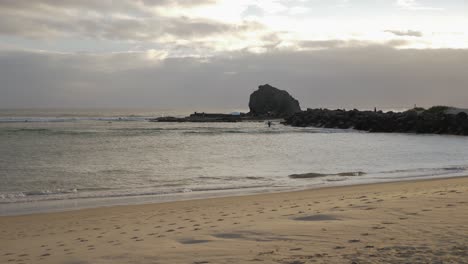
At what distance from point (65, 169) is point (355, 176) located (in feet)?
37.9

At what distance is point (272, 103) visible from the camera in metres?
108

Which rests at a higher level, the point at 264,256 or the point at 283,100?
the point at 283,100

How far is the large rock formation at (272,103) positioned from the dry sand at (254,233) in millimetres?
96470

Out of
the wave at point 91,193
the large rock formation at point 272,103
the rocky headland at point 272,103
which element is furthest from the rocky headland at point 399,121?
the large rock formation at point 272,103

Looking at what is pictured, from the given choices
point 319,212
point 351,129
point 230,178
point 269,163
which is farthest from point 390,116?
point 319,212

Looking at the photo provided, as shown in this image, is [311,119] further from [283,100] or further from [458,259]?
[458,259]

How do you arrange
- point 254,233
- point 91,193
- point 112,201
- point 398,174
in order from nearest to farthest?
1. point 254,233
2. point 112,201
3. point 91,193
4. point 398,174

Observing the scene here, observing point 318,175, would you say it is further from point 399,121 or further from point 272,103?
point 272,103

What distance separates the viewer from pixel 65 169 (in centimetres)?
1875

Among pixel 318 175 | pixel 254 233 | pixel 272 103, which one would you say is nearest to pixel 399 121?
pixel 318 175

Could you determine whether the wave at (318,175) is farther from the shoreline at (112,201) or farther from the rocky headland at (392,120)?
the rocky headland at (392,120)

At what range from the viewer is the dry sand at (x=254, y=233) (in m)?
5.67

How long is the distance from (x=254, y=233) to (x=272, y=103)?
334ft

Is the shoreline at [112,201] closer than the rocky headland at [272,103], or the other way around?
the shoreline at [112,201]
